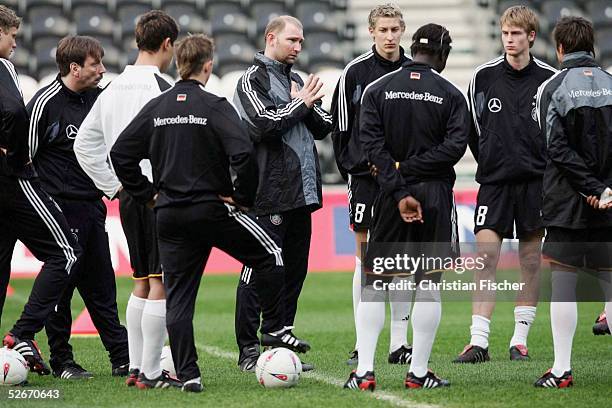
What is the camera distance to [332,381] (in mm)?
6977

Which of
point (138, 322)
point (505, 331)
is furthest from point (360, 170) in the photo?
point (505, 331)

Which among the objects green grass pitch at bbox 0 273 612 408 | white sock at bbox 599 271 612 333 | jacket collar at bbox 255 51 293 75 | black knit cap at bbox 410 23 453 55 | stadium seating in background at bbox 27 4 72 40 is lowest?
green grass pitch at bbox 0 273 612 408

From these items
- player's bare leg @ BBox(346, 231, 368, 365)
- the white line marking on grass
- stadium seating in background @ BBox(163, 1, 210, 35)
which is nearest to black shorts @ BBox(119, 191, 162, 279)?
the white line marking on grass

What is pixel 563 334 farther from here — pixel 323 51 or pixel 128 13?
pixel 128 13

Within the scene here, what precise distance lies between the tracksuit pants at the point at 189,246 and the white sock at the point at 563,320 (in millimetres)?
1800

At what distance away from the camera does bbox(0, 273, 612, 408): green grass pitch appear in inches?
242

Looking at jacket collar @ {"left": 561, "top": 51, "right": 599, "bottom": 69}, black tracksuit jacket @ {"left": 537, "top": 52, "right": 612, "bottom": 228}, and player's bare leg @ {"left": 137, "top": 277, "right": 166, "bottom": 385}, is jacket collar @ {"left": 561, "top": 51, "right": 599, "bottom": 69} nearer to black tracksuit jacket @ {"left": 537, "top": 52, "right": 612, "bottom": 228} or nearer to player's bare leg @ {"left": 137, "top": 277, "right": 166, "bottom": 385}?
black tracksuit jacket @ {"left": 537, "top": 52, "right": 612, "bottom": 228}

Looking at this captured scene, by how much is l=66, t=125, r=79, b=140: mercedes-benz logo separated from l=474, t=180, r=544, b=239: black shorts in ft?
10.1

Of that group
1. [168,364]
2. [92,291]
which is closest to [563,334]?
[168,364]

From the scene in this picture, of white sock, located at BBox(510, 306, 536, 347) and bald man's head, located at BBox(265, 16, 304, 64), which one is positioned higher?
bald man's head, located at BBox(265, 16, 304, 64)

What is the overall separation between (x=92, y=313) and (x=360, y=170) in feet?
7.22

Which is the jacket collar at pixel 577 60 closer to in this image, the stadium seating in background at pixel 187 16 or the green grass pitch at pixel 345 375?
the green grass pitch at pixel 345 375

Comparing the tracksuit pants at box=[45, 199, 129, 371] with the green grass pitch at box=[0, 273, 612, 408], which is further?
the tracksuit pants at box=[45, 199, 129, 371]

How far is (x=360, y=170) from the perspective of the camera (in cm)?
809
